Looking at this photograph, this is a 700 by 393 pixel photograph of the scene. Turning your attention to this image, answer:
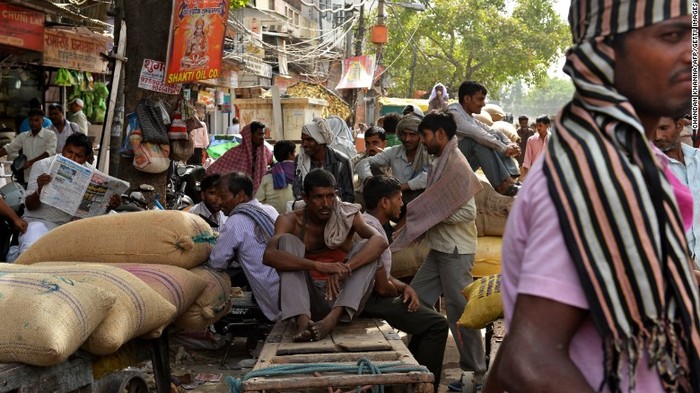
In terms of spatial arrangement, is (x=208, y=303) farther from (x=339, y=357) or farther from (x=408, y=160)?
(x=408, y=160)

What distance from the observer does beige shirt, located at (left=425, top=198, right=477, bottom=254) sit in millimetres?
6449

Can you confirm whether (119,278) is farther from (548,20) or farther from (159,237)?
(548,20)

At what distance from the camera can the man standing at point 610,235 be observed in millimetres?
1509

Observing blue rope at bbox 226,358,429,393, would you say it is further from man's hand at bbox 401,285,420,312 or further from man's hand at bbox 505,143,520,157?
man's hand at bbox 505,143,520,157

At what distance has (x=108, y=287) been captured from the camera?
487cm

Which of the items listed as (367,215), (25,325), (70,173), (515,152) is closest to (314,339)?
(367,215)

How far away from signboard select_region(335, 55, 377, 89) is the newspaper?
64.0 ft

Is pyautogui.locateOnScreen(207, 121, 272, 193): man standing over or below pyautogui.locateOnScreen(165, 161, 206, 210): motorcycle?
over

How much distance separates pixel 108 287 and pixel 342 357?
4.05 feet

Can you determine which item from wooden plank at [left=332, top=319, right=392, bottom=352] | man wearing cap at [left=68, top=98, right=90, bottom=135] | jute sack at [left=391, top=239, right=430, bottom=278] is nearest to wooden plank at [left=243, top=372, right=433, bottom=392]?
wooden plank at [left=332, top=319, right=392, bottom=352]

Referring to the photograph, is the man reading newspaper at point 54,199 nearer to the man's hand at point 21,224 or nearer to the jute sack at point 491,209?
the man's hand at point 21,224

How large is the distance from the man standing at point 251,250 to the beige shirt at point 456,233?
43.6 inches

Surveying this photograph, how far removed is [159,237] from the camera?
5883 millimetres

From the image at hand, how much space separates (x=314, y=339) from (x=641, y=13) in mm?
3850
